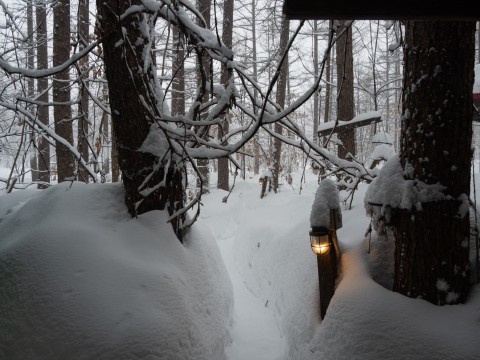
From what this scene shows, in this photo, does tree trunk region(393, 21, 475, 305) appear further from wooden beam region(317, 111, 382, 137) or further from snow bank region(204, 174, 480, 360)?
wooden beam region(317, 111, 382, 137)

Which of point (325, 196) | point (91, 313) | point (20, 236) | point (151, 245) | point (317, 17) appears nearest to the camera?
point (317, 17)

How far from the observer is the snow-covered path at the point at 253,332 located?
385 cm

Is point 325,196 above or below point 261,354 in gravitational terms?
above

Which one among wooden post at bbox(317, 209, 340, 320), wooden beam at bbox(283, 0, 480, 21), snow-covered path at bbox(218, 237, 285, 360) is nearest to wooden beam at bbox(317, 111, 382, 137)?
wooden post at bbox(317, 209, 340, 320)

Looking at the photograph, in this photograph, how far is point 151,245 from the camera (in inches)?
105

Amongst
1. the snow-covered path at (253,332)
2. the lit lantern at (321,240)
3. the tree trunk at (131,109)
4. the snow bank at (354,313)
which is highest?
the tree trunk at (131,109)

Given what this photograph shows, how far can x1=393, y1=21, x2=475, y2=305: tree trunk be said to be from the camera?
6.92 feet

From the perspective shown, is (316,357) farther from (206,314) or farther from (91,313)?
(91,313)

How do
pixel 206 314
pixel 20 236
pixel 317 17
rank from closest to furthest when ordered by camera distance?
pixel 317 17 < pixel 20 236 < pixel 206 314

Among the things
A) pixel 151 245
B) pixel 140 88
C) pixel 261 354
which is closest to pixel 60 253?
pixel 151 245

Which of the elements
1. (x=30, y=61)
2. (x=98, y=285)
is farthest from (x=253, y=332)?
(x=30, y=61)

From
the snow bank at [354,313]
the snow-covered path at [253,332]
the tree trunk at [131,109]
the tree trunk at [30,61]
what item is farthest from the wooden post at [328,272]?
the tree trunk at [30,61]

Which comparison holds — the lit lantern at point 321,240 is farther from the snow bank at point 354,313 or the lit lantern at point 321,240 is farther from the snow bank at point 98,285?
the snow bank at point 98,285

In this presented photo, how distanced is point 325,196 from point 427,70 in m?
1.45
